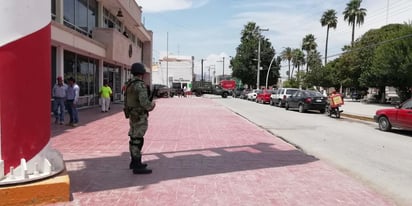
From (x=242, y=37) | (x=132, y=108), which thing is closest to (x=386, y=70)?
(x=132, y=108)

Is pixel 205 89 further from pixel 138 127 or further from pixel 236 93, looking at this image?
pixel 138 127

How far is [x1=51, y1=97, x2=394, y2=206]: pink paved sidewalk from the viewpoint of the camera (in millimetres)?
6102

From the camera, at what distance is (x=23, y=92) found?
230 inches

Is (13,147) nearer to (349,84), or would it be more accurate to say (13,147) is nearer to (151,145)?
(151,145)

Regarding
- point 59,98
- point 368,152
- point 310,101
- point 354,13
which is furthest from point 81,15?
point 354,13

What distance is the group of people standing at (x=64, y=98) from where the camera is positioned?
1509 centimetres

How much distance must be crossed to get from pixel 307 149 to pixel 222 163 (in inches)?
144

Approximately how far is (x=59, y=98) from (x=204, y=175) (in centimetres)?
918

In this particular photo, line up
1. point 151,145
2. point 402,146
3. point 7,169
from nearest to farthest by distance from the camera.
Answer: point 7,169
point 151,145
point 402,146

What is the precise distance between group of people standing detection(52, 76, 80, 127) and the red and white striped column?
9.19 m

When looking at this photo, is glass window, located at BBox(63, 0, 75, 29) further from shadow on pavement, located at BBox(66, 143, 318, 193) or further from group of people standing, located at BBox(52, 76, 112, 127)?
shadow on pavement, located at BBox(66, 143, 318, 193)

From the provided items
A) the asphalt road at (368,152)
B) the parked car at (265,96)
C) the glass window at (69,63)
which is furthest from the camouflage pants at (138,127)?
the parked car at (265,96)

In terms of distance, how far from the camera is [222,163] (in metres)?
8.77

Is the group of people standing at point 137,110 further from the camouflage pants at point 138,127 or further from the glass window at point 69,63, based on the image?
the glass window at point 69,63
